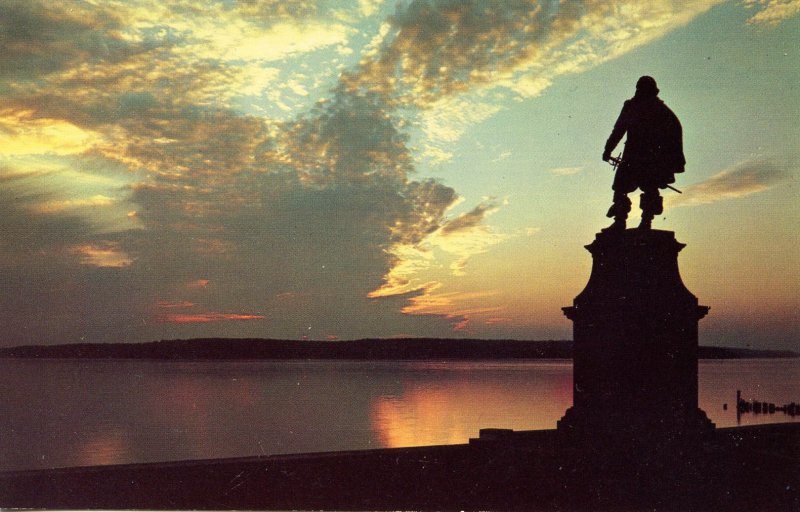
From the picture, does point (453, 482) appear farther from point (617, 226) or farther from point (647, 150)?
point (647, 150)

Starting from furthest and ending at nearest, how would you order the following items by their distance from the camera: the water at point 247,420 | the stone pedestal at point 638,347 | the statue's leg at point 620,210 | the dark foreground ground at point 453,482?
1. the water at point 247,420
2. the statue's leg at point 620,210
3. the stone pedestal at point 638,347
4. the dark foreground ground at point 453,482

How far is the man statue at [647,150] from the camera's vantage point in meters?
9.01

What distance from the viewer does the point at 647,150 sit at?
9023mm

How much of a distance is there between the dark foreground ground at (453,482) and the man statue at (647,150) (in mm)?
2638

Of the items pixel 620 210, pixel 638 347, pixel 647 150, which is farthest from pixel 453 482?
pixel 647 150

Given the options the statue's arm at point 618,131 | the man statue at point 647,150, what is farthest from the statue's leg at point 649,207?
the statue's arm at point 618,131

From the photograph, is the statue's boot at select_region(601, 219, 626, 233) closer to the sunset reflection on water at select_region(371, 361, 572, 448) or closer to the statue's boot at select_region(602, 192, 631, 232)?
the statue's boot at select_region(602, 192, 631, 232)

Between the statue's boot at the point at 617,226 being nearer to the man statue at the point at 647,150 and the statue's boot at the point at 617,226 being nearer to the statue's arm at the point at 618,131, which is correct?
the man statue at the point at 647,150

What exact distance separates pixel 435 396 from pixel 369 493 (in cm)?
6413

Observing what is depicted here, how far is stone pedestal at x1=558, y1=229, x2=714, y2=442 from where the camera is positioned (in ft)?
28.2

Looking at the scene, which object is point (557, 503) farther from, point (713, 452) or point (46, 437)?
point (46, 437)

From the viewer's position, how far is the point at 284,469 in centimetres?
898

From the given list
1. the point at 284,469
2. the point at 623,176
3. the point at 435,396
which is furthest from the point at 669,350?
the point at 435,396

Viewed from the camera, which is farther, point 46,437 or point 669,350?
point 46,437
